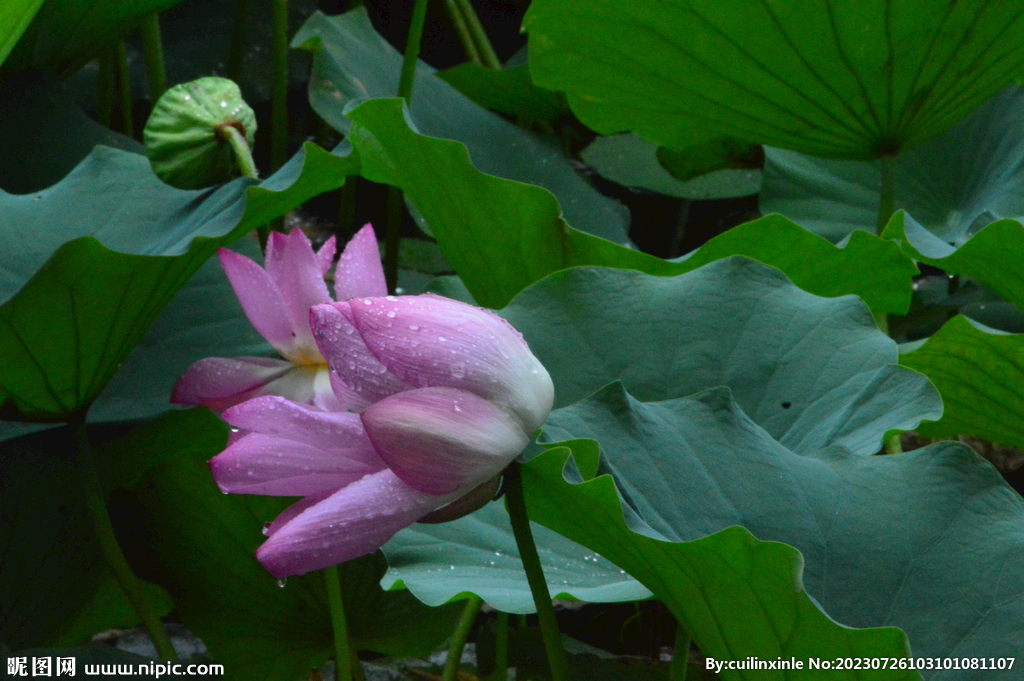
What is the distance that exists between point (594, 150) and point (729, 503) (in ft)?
4.32

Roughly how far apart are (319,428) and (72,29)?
838 millimetres

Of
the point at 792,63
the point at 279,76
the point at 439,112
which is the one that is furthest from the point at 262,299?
the point at 439,112

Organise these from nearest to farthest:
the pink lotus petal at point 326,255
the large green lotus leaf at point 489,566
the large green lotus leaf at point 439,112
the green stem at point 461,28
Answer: the large green lotus leaf at point 489,566
the pink lotus petal at point 326,255
the large green lotus leaf at point 439,112
the green stem at point 461,28

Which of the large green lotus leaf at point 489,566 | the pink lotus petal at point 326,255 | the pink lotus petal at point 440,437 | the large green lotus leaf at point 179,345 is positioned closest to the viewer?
the pink lotus petal at point 440,437

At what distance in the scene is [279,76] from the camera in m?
1.24

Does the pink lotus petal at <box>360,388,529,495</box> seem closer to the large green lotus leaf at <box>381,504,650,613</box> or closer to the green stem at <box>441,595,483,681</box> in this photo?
the large green lotus leaf at <box>381,504,650,613</box>

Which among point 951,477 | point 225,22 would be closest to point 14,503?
point 951,477

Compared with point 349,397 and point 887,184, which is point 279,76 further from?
point 349,397

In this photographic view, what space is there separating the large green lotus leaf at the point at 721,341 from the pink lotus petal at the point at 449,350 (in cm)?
22

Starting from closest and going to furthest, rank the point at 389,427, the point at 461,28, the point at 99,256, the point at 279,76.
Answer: the point at 389,427 < the point at 99,256 < the point at 279,76 < the point at 461,28

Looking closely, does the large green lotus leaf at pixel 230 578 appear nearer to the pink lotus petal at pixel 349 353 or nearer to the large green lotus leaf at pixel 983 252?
the pink lotus petal at pixel 349 353

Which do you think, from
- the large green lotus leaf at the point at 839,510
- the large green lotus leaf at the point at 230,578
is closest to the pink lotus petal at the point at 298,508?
the large green lotus leaf at the point at 839,510

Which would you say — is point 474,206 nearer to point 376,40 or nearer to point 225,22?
point 376,40

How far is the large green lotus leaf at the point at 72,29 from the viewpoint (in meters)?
0.99
